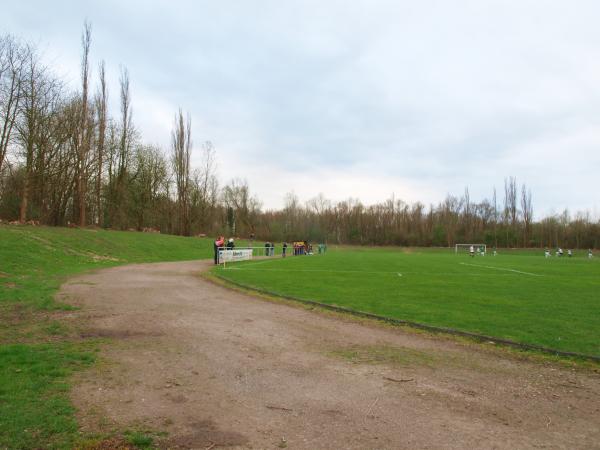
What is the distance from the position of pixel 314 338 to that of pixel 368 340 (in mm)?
988

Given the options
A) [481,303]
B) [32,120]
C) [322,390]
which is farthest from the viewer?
[32,120]

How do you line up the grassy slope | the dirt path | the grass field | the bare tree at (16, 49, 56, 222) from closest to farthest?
the grassy slope < the dirt path < the grass field < the bare tree at (16, 49, 56, 222)

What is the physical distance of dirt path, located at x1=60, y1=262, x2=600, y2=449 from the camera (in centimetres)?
372

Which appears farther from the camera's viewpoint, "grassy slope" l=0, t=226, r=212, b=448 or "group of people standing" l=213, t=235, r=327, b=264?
"group of people standing" l=213, t=235, r=327, b=264

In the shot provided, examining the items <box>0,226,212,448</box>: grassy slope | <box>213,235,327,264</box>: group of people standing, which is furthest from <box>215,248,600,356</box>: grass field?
<box>213,235,327,264</box>: group of people standing

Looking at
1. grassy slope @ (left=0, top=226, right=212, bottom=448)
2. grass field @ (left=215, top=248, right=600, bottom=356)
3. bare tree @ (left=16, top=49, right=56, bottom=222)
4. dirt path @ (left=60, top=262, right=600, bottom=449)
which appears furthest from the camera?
bare tree @ (left=16, top=49, right=56, bottom=222)

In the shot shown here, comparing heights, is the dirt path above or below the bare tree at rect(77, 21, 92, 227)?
below

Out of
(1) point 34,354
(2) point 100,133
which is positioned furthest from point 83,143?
(1) point 34,354

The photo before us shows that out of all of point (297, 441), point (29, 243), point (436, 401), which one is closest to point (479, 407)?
point (436, 401)

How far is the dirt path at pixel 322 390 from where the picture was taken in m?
3.72

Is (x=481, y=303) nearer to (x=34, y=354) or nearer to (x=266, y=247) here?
(x=34, y=354)

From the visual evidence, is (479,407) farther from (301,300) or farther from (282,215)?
(282,215)

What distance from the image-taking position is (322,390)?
15.7 feet

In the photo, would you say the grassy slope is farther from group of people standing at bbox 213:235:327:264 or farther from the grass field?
group of people standing at bbox 213:235:327:264
